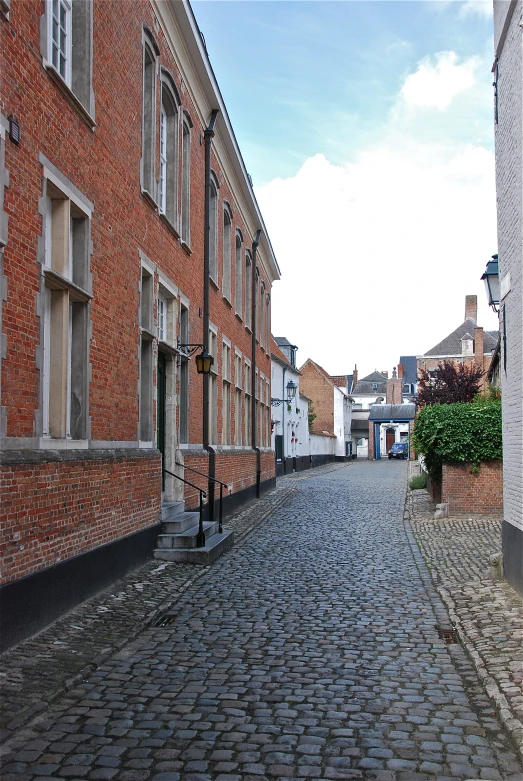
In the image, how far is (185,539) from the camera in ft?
37.6

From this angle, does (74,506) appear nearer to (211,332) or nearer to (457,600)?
(457,600)

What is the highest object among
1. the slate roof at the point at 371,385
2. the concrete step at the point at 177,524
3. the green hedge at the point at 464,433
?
the slate roof at the point at 371,385

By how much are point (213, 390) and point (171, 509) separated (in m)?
5.85

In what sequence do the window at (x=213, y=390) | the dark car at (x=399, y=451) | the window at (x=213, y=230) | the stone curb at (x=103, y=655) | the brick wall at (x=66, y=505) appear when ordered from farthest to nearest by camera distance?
the dark car at (x=399, y=451) < the window at (x=213, y=230) < the window at (x=213, y=390) < the brick wall at (x=66, y=505) < the stone curb at (x=103, y=655)

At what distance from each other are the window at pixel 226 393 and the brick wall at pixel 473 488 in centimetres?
555

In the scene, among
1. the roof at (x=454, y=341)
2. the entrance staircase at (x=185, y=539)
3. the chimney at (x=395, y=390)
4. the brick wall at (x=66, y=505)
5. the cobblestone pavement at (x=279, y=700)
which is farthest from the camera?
the chimney at (x=395, y=390)

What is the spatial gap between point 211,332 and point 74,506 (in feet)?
32.4

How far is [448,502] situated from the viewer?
17297 millimetres

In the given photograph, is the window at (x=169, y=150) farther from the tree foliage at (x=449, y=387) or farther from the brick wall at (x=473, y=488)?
the tree foliage at (x=449, y=387)

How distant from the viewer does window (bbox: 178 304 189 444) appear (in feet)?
47.4

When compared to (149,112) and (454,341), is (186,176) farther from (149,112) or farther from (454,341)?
(454,341)

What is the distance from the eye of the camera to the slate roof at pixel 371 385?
354ft

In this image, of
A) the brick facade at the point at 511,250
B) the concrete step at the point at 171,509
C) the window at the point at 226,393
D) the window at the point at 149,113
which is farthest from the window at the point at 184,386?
the brick facade at the point at 511,250

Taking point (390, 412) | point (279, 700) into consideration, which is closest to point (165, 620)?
point (279, 700)
